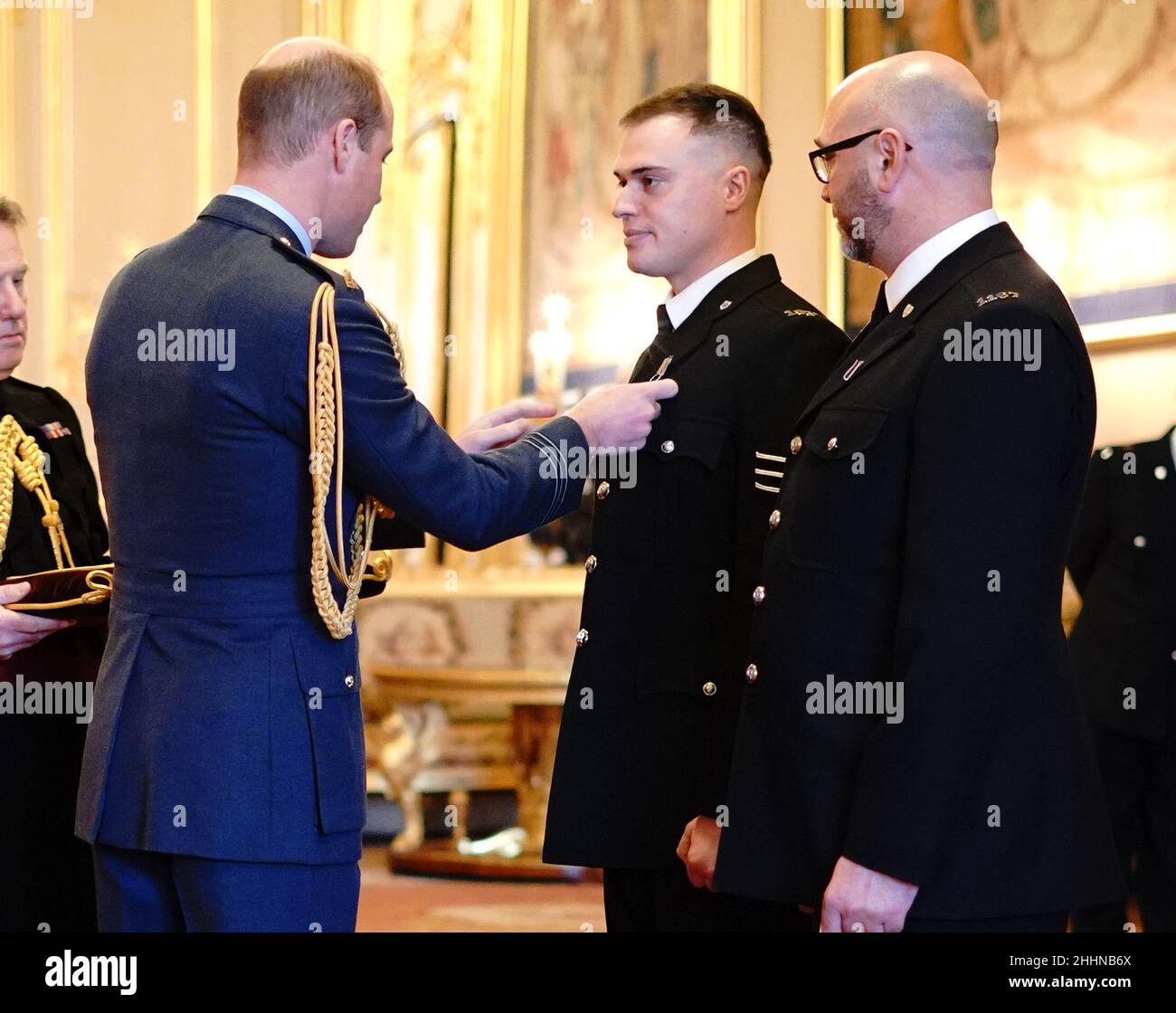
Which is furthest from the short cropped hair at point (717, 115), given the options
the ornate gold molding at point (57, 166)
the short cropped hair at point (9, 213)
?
the ornate gold molding at point (57, 166)

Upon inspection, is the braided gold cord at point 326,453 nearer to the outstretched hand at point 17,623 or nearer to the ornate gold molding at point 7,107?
the outstretched hand at point 17,623

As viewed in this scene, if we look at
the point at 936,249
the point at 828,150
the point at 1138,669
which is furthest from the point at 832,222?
the point at 936,249

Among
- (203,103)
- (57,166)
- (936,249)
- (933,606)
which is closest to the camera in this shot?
(933,606)

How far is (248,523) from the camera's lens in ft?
6.98

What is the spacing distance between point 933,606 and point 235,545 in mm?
974

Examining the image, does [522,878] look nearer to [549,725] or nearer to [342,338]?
[549,725]

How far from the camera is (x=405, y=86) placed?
680cm

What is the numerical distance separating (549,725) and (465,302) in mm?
1956

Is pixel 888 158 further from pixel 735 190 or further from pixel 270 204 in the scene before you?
pixel 270 204

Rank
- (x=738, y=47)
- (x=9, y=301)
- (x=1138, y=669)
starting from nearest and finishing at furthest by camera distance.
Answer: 1. (x=9, y=301)
2. (x=1138, y=669)
3. (x=738, y=47)

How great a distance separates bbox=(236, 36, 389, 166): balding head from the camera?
7.41 feet

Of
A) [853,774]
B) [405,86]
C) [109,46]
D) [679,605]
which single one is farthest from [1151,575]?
[109,46]

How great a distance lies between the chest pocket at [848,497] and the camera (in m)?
2.08

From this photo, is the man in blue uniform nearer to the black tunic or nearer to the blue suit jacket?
the blue suit jacket
